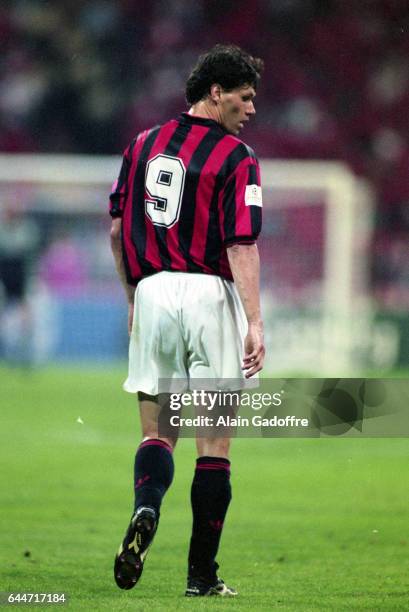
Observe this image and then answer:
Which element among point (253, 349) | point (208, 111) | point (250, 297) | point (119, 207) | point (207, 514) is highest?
point (208, 111)

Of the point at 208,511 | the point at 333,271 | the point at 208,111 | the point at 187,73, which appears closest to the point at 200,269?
the point at 208,111

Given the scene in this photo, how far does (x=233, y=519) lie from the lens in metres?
5.88

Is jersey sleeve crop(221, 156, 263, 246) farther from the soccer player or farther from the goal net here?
the goal net

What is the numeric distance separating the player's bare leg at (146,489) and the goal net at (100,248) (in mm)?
11190

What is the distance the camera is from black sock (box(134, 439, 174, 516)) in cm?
376

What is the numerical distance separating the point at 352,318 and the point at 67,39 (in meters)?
10.4

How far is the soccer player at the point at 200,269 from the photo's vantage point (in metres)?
3.81

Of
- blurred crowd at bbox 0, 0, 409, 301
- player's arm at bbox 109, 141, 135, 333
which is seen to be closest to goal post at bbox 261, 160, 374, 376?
blurred crowd at bbox 0, 0, 409, 301

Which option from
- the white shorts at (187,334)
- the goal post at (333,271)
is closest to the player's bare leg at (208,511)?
the white shorts at (187,334)

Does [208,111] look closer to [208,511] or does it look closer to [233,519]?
[208,511]

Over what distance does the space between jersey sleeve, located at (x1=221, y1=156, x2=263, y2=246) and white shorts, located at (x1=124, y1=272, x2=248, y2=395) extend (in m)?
0.18

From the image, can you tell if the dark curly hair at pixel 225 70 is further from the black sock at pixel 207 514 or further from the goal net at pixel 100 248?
the goal net at pixel 100 248

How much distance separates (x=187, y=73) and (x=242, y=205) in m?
19.2

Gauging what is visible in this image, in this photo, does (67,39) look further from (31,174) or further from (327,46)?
(31,174)
